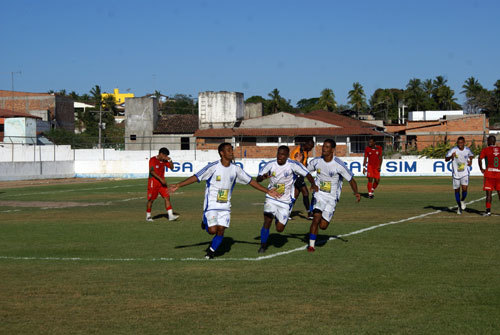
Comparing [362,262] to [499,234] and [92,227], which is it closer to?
[499,234]

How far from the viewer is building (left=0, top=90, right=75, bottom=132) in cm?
9731

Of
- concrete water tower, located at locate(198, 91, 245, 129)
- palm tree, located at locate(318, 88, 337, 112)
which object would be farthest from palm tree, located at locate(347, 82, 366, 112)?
concrete water tower, located at locate(198, 91, 245, 129)

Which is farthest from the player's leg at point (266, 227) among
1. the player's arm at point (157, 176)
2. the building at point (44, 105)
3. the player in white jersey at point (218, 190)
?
the building at point (44, 105)

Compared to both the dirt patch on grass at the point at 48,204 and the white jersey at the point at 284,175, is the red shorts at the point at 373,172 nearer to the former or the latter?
the dirt patch on grass at the point at 48,204

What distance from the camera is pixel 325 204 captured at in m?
12.2

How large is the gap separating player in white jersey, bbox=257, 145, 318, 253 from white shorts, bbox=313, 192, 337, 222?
0.87ft

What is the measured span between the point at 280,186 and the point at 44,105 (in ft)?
308

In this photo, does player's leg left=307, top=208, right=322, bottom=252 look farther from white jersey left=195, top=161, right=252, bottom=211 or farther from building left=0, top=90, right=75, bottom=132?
building left=0, top=90, right=75, bottom=132

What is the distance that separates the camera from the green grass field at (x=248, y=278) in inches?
279

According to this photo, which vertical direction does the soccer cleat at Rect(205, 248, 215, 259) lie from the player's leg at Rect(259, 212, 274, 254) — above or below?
below

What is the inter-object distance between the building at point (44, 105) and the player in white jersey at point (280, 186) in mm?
87471

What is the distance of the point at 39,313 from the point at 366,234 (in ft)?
27.4

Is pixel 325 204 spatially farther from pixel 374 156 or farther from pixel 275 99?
pixel 275 99

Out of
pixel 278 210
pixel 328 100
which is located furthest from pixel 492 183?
pixel 328 100
